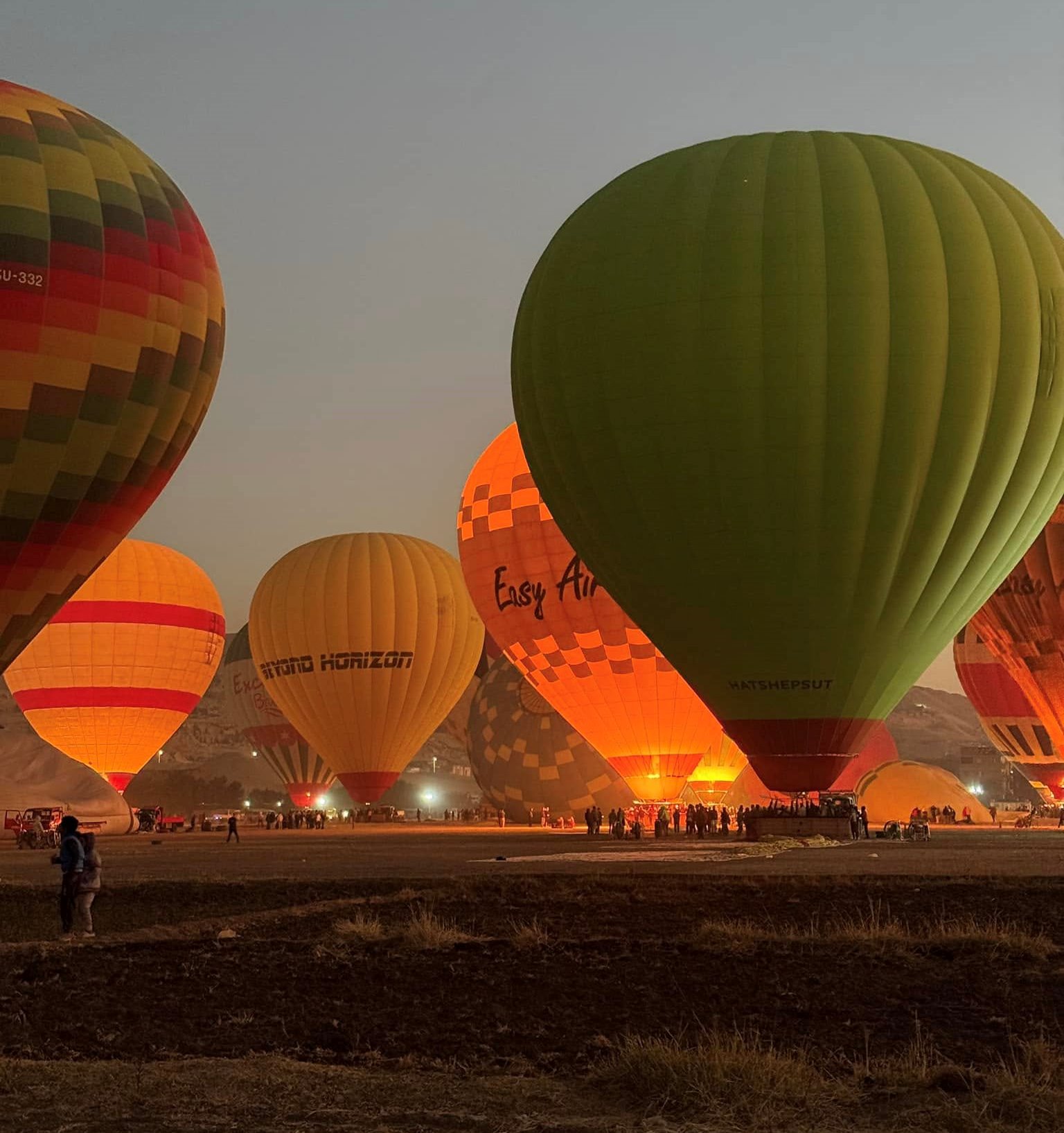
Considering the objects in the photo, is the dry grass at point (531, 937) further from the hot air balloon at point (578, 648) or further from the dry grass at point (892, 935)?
the hot air balloon at point (578, 648)

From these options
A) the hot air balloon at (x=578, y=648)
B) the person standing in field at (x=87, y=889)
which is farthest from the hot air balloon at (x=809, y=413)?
the person standing in field at (x=87, y=889)

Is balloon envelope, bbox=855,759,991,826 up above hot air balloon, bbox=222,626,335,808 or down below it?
below

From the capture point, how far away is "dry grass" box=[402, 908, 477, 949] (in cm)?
1420

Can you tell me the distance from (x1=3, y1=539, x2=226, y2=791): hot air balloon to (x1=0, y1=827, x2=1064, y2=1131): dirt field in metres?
32.8

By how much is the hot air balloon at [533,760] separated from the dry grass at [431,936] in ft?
122

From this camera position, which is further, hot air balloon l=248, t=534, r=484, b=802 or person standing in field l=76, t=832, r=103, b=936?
hot air balloon l=248, t=534, r=484, b=802

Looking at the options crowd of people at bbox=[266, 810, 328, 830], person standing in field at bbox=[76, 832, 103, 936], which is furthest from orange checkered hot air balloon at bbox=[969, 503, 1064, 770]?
person standing in field at bbox=[76, 832, 103, 936]

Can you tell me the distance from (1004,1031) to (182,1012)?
208 inches

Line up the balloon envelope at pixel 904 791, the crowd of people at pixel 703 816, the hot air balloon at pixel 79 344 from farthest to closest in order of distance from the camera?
the balloon envelope at pixel 904 791
the crowd of people at pixel 703 816
the hot air balloon at pixel 79 344

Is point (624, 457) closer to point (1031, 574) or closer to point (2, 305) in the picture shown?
point (2, 305)

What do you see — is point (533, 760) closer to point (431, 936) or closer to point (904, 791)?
point (904, 791)

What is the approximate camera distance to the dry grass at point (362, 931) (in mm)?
14594

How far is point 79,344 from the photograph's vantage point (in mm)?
28109

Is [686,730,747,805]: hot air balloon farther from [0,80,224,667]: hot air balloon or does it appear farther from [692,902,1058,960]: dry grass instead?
[692,902,1058,960]: dry grass
